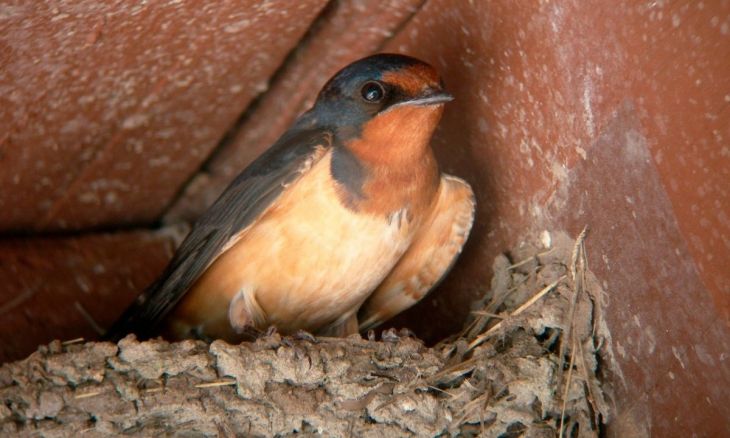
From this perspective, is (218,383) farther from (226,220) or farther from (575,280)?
(575,280)

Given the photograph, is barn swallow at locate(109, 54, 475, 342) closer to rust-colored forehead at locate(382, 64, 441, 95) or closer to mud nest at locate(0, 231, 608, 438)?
rust-colored forehead at locate(382, 64, 441, 95)

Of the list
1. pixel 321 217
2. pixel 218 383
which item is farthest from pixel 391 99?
pixel 218 383

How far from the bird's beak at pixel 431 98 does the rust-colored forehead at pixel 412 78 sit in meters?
0.03

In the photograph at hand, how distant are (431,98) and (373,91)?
180 millimetres

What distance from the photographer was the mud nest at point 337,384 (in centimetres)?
260

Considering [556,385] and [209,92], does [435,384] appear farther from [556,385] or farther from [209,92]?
[209,92]

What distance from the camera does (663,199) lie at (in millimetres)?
2525

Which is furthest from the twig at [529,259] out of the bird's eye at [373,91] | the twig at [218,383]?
the twig at [218,383]

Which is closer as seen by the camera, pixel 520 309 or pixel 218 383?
pixel 218 383

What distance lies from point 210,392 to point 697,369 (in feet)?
3.80

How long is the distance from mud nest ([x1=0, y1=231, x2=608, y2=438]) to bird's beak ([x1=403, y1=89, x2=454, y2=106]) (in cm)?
52

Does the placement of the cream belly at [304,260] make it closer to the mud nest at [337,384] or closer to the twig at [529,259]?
the mud nest at [337,384]

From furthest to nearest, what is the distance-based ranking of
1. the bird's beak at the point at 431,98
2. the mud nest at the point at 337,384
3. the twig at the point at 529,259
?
the twig at the point at 529,259 → the bird's beak at the point at 431,98 → the mud nest at the point at 337,384

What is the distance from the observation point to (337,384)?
8.98ft
